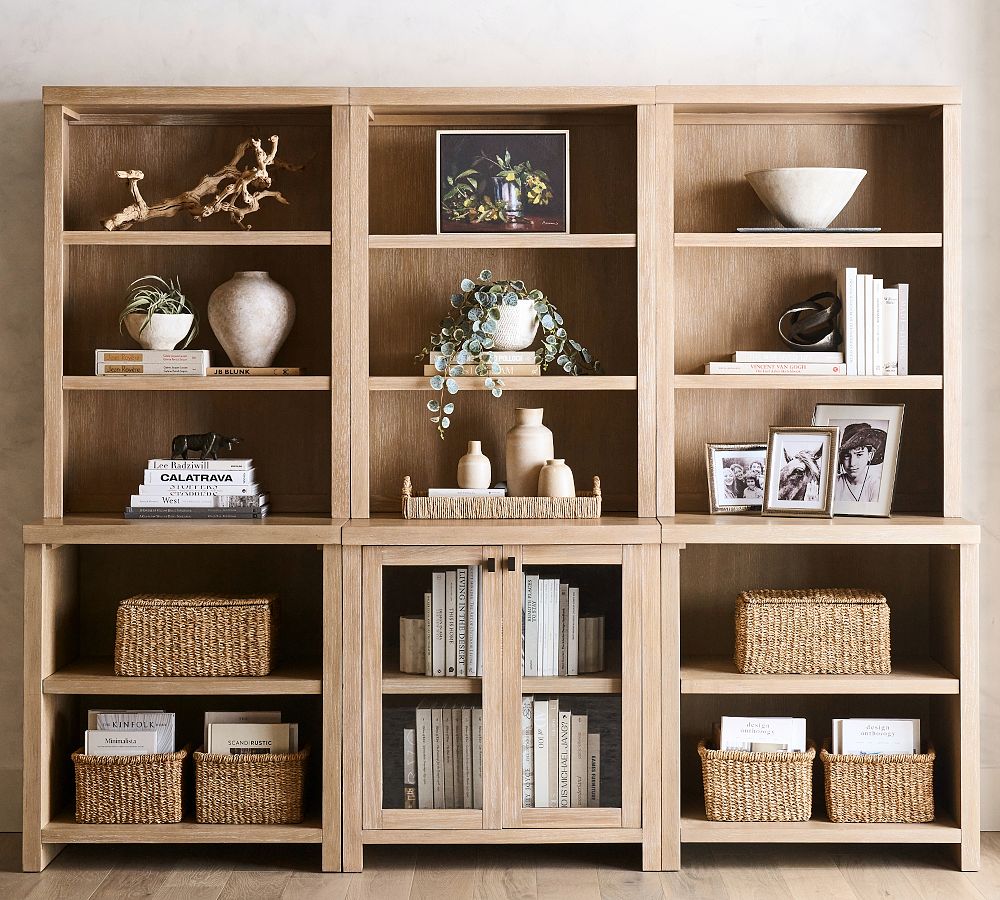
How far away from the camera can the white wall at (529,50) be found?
321 centimetres

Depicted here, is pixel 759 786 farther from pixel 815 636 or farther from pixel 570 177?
pixel 570 177

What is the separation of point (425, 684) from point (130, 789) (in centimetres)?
82

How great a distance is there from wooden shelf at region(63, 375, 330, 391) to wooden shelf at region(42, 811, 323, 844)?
45.1 inches

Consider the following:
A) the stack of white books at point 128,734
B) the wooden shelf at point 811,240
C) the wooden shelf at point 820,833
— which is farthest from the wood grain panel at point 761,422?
the stack of white books at point 128,734

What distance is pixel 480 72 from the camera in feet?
10.6

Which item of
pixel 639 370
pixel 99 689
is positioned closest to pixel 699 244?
pixel 639 370

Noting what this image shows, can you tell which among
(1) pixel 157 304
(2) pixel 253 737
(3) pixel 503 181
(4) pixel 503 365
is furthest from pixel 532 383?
(2) pixel 253 737

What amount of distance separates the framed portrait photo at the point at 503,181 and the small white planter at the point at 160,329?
30.0 inches

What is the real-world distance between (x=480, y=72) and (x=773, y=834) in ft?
7.36

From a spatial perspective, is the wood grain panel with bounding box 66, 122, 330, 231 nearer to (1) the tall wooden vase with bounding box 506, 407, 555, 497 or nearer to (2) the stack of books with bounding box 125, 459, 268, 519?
(2) the stack of books with bounding box 125, 459, 268, 519

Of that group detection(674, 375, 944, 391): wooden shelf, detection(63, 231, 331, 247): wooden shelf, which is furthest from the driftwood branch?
detection(674, 375, 944, 391): wooden shelf

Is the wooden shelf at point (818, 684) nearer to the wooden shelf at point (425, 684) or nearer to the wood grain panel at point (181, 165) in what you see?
the wooden shelf at point (425, 684)

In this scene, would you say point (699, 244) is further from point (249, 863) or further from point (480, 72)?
point (249, 863)

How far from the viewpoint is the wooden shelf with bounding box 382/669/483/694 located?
9.36 feet
